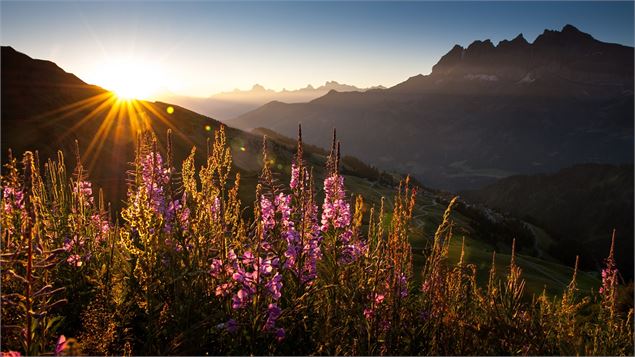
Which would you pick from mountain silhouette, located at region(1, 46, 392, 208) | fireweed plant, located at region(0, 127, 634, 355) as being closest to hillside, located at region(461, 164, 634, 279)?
mountain silhouette, located at region(1, 46, 392, 208)

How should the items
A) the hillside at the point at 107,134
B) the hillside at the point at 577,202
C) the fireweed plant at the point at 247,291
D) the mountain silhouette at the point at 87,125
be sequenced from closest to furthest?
1. the fireweed plant at the point at 247,291
2. the hillside at the point at 107,134
3. the mountain silhouette at the point at 87,125
4. the hillside at the point at 577,202

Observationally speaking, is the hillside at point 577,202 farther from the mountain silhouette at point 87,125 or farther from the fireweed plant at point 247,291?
the fireweed plant at point 247,291

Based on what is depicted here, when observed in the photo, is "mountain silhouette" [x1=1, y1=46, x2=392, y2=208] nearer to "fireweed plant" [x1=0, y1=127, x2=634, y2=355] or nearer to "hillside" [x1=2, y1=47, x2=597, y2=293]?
"hillside" [x1=2, y1=47, x2=597, y2=293]

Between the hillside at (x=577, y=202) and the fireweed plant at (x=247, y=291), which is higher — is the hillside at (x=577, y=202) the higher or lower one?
the lower one

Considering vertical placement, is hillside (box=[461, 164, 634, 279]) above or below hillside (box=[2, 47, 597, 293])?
below

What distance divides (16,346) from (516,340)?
4751 millimetres

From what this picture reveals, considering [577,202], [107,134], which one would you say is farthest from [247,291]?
[577,202]

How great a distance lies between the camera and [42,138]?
3005cm

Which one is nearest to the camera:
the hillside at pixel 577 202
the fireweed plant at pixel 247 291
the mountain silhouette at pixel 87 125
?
the fireweed plant at pixel 247 291

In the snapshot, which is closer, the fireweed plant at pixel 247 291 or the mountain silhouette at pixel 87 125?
the fireweed plant at pixel 247 291

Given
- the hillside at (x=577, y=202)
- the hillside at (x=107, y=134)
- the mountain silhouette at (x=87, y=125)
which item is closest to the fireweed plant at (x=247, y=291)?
the hillside at (x=107, y=134)

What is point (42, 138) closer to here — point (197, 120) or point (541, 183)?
point (197, 120)

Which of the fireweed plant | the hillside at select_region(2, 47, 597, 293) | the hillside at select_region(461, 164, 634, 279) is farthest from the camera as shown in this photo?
the hillside at select_region(461, 164, 634, 279)

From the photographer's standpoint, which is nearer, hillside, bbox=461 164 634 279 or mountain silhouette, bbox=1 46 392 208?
mountain silhouette, bbox=1 46 392 208
